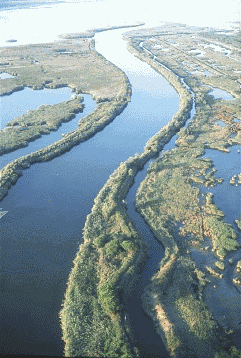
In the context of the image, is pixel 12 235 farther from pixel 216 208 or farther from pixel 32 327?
pixel 216 208

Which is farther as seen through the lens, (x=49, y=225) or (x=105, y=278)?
(x=49, y=225)

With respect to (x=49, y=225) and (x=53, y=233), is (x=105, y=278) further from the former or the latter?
(x=49, y=225)

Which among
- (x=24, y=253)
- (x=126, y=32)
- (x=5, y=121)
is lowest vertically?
(x=24, y=253)

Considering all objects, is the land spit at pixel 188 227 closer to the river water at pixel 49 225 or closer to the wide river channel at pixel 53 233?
the wide river channel at pixel 53 233

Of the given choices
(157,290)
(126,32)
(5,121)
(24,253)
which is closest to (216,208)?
(157,290)

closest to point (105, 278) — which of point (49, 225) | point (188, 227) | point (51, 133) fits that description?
point (49, 225)

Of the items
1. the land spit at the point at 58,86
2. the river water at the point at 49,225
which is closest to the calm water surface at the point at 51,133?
the land spit at the point at 58,86

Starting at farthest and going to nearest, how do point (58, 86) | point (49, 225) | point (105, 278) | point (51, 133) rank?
point (58, 86), point (51, 133), point (49, 225), point (105, 278)
